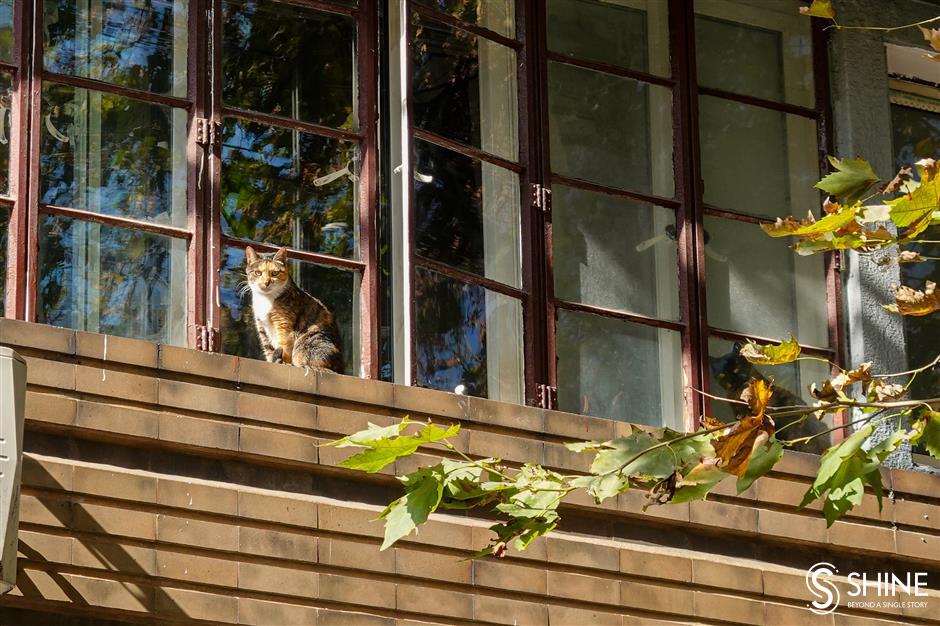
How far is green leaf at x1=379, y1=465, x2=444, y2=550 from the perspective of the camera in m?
4.41

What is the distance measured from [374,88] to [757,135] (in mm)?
2053

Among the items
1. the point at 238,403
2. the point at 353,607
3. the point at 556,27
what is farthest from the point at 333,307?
the point at 556,27

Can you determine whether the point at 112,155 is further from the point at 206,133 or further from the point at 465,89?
the point at 465,89

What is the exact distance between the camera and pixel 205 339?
6977 millimetres

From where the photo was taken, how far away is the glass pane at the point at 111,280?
22.4 feet

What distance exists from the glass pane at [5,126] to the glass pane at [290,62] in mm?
833

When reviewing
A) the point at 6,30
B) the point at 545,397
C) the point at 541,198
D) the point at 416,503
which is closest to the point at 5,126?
the point at 6,30

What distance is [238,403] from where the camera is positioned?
6820mm

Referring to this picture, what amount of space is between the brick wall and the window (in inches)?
10.4

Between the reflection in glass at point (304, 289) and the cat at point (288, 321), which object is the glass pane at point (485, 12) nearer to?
the reflection in glass at point (304, 289)

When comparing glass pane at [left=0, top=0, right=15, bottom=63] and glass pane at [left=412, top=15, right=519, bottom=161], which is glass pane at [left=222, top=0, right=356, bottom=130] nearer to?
glass pane at [left=412, top=15, right=519, bottom=161]

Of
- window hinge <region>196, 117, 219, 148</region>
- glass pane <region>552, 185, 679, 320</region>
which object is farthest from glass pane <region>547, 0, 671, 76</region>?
window hinge <region>196, 117, 219, 148</region>

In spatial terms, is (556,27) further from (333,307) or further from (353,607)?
(353,607)

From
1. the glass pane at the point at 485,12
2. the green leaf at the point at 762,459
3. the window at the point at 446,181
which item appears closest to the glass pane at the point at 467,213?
the window at the point at 446,181
